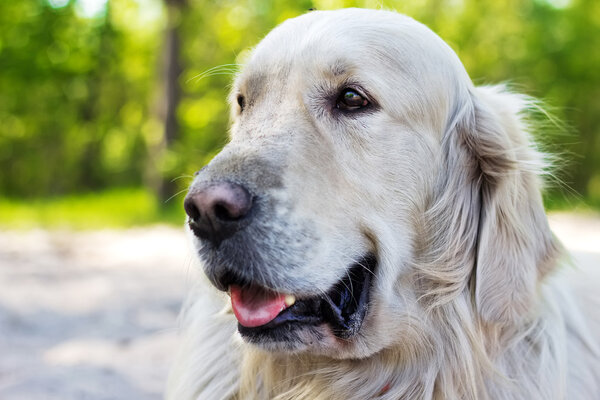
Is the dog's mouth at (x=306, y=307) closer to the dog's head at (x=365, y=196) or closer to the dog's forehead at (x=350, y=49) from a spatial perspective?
the dog's head at (x=365, y=196)

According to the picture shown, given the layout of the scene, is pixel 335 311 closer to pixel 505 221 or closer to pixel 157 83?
pixel 505 221

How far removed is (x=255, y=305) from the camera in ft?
7.64

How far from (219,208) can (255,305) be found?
469 mm

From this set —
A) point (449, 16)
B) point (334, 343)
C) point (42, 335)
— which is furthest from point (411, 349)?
point (449, 16)

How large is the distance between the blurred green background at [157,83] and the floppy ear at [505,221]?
17.6 inches

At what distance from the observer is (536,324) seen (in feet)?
8.73

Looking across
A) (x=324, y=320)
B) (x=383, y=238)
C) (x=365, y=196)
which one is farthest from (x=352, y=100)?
(x=324, y=320)

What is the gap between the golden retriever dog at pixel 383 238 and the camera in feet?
7.42

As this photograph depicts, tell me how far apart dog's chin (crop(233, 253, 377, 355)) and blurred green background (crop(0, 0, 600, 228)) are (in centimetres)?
120

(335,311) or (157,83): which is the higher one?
(335,311)

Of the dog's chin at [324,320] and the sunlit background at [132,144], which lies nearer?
the dog's chin at [324,320]

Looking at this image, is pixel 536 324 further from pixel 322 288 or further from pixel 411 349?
pixel 322 288

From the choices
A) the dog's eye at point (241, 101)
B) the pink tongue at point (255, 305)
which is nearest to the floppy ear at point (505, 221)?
the pink tongue at point (255, 305)

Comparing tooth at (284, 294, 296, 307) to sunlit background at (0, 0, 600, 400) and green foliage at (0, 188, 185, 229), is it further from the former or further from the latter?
green foliage at (0, 188, 185, 229)
